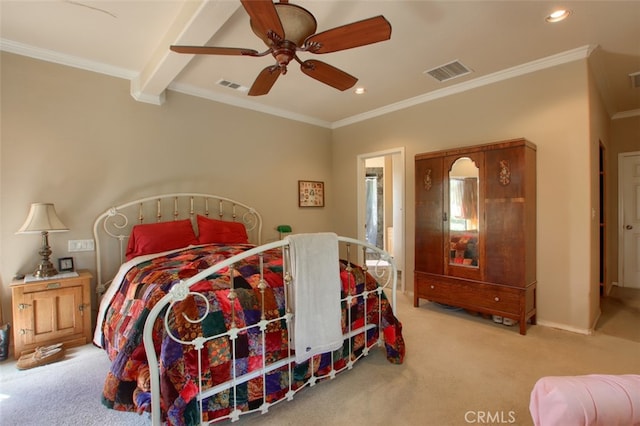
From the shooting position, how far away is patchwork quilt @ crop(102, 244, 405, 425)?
58.7 inches

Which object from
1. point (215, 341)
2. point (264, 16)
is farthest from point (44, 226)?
point (264, 16)

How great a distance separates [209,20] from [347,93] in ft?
7.08

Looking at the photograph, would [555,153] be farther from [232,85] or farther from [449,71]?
[232,85]

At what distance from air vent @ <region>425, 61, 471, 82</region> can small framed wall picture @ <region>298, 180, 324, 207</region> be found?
236 cm

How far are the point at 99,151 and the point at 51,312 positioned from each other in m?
1.56

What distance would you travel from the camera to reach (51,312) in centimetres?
259

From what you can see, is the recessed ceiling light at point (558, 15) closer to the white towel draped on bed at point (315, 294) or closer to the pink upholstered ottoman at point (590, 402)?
the white towel draped on bed at point (315, 294)

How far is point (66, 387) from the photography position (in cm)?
212

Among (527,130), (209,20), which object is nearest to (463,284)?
(527,130)

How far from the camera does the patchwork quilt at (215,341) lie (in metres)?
1.49

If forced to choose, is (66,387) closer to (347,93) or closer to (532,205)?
(347,93)

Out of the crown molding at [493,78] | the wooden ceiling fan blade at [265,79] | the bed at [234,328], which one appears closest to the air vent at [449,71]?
the crown molding at [493,78]

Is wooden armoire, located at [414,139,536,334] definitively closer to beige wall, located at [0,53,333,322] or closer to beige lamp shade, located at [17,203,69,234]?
beige wall, located at [0,53,333,322]

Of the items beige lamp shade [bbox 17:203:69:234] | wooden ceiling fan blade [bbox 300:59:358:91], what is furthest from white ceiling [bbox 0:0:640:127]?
beige lamp shade [bbox 17:203:69:234]
